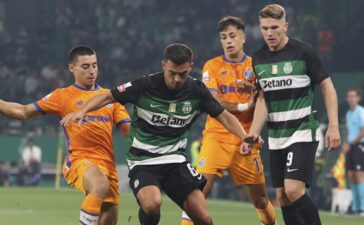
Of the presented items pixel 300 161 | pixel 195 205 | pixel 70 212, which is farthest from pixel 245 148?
pixel 70 212

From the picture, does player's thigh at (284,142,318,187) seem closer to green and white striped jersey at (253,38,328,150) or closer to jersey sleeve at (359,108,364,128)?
green and white striped jersey at (253,38,328,150)

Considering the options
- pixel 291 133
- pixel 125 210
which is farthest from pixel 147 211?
pixel 125 210

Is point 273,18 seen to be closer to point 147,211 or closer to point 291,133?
point 291,133

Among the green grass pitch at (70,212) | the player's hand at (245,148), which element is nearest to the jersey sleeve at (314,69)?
the player's hand at (245,148)

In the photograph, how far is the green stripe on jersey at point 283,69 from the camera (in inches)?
384

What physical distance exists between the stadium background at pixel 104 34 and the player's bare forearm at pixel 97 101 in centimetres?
1933

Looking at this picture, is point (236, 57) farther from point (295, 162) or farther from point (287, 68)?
point (295, 162)

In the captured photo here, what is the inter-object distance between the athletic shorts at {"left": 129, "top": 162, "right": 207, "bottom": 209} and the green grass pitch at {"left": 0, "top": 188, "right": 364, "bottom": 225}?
3.27 metres

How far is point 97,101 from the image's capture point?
9.08 meters

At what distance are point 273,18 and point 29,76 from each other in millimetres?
22519

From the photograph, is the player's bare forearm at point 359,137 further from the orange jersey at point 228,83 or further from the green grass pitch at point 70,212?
the orange jersey at point 228,83

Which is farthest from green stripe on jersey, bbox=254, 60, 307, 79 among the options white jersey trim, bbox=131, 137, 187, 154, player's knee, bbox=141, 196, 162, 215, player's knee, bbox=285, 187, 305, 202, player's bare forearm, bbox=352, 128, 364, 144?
player's bare forearm, bbox=352, 128, 364, 144

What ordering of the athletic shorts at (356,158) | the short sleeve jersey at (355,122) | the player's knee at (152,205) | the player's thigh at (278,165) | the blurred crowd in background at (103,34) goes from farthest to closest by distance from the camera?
the blurred crowd in background at (103,34), the short sleeve jersey at (355,122), the athletic shorts at (356,158), the player's thigh at (278,165), the player's knee at (152,205)

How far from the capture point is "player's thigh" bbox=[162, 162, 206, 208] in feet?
30.1
